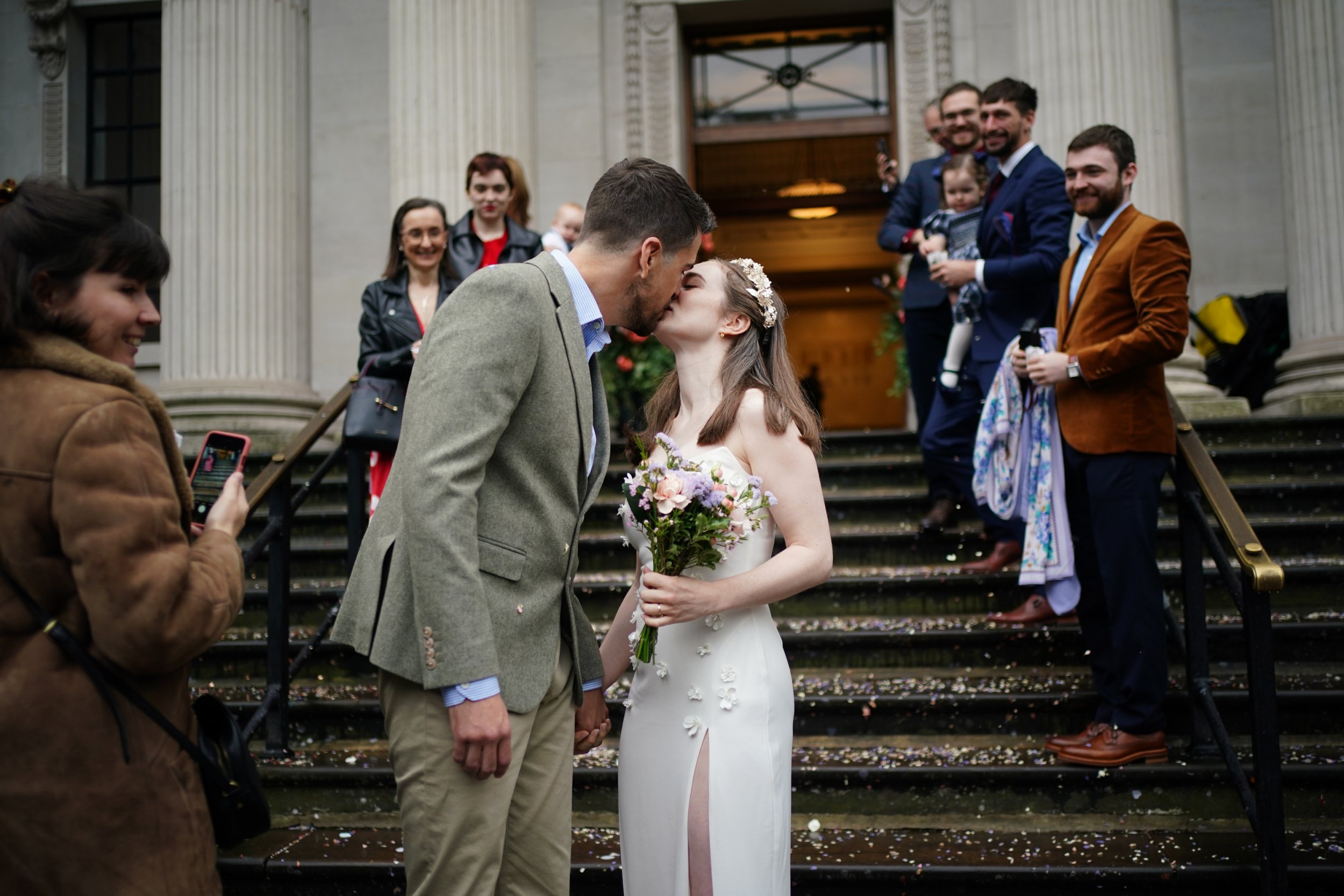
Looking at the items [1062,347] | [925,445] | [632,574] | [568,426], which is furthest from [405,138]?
[568,426]

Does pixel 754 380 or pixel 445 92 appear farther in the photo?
pixel 445 92

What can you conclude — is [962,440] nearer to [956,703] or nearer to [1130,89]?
[956,703]

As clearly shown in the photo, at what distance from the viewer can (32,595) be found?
2.03 meters

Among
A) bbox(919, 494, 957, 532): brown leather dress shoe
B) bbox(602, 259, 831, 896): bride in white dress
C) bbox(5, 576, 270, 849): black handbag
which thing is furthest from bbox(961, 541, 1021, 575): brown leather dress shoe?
bbox(5, 576, 270, 849): black handbag

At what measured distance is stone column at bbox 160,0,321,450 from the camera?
9.13m

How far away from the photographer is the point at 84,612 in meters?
2.05

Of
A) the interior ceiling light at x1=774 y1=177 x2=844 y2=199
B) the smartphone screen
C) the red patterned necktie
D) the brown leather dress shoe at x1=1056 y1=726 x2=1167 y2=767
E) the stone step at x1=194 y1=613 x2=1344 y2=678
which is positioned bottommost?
the brown leather dress shoe at x1=1056 y1=726 x2=1167 y2=767

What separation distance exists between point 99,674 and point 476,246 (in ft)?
14.9

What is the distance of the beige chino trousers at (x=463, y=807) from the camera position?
234 cm

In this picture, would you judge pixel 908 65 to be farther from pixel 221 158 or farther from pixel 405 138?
pixel 221 158

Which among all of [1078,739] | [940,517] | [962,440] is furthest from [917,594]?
[1078,739]

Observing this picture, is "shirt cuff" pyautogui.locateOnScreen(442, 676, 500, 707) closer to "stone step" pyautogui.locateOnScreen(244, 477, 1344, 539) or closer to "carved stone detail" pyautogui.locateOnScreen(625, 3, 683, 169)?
"stone step" pyautogui.locateOnScreen(244, 477, 1344, 539)

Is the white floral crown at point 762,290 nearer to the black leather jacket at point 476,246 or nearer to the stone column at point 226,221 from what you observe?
the black leather jacket at point 476,246

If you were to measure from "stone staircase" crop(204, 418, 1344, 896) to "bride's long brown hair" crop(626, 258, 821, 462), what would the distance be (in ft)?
5.98
